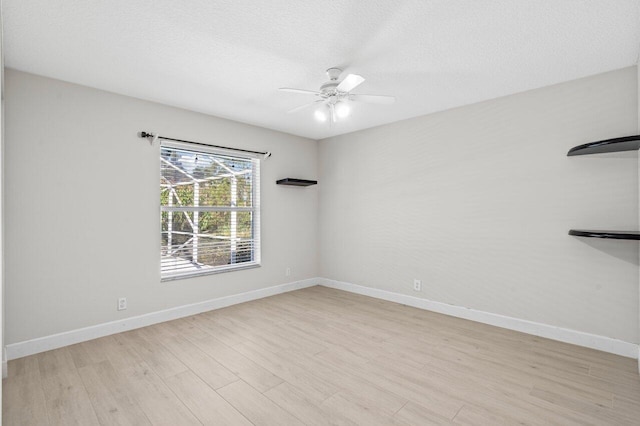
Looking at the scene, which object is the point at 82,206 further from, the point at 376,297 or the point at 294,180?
the point at 376,297

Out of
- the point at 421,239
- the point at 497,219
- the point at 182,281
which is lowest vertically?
the point at 182,281

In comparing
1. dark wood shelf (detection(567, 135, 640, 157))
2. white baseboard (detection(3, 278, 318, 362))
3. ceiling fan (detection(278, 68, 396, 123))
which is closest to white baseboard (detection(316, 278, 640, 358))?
dark wood shelf (detection(567, 135, 640, 157))

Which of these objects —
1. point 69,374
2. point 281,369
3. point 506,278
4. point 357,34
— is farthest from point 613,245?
point 69,374

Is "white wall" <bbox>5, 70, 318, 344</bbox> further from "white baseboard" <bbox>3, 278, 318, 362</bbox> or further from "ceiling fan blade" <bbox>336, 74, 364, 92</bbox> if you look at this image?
"ceiling fan blade" <bbox>336, 74, 364, 92</bbox>

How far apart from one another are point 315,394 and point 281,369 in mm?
446

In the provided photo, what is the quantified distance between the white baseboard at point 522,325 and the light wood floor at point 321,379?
0.10m

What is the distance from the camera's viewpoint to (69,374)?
2.47 metres

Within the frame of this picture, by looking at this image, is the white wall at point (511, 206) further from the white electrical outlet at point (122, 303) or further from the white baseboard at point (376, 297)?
the white electrical outlet at point (122, 303)

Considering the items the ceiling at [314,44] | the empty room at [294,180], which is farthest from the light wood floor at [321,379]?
the ceiling at [314,44]

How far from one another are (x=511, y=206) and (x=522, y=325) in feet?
4.06

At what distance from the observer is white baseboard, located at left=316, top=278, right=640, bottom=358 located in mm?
2795

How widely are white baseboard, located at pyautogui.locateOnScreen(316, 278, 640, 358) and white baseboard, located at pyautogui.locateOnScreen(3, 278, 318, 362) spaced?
5.82ft

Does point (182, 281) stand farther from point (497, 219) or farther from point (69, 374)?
point (497, 219)

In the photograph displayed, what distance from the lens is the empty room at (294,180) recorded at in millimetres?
2102
